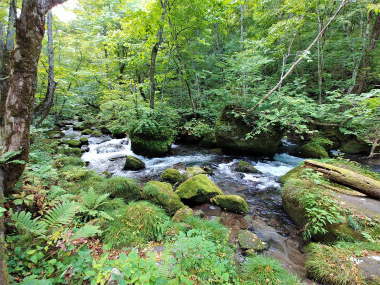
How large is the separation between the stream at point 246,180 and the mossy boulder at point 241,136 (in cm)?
53

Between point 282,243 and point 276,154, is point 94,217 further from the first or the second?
point 276,154

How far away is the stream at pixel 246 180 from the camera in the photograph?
412 cm

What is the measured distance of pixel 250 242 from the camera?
3912 mm

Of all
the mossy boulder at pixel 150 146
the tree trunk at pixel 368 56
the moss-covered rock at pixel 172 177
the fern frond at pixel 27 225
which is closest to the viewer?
the fern frond at pixel 27 225

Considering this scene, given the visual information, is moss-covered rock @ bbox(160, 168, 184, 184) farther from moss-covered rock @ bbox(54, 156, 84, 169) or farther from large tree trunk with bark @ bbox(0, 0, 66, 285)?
large tree trunk with bark @ bbox(0, 0, 66, 285)

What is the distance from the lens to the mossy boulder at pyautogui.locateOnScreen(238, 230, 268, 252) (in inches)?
149

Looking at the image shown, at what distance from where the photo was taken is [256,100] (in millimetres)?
9680

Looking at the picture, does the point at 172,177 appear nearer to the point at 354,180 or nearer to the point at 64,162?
the point at 64,162

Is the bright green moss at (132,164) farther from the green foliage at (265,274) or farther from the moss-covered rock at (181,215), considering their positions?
the green foliage at (265,274)

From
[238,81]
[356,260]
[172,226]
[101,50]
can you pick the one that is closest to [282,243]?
[356,260]

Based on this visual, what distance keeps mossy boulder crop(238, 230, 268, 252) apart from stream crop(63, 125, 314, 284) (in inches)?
6.9

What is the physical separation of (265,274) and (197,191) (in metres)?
2.89

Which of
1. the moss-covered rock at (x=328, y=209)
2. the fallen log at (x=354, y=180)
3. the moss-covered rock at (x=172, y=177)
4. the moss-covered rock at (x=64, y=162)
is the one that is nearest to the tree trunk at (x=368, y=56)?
the fallen log at (x=354, y=180)

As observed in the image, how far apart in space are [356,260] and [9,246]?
513 centimetres
